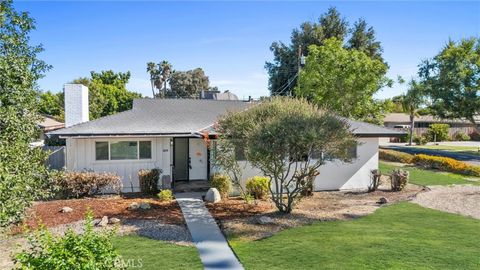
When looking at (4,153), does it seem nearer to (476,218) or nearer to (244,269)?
(244,269)

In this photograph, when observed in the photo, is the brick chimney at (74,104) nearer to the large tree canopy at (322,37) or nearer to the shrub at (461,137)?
the large tree canopy at (322,37)

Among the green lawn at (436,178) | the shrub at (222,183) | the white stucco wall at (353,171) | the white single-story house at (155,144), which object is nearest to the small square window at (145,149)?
the white single-story house at (155,144)

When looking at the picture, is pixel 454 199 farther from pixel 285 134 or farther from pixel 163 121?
pixel 163 121

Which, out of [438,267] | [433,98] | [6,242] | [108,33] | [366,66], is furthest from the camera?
[433,98]

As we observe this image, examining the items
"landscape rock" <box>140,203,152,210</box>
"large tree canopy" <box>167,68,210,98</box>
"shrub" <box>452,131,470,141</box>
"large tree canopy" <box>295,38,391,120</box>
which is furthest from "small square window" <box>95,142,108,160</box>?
"large tree canopy" <box>167,68,210,98</box>

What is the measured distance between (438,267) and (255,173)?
967cm

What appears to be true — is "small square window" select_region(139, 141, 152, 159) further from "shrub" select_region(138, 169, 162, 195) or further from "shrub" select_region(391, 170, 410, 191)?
"shrub" select_region(391, 170, 410, 191)

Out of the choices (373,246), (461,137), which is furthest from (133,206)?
(461,137)

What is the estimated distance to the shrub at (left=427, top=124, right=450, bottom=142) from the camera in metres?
52.8

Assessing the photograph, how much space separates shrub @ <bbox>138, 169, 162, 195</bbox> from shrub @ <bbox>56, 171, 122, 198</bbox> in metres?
0.96

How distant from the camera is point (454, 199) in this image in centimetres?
1515

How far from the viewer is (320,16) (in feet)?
148

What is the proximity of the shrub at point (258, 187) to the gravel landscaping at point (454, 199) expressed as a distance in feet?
19.6

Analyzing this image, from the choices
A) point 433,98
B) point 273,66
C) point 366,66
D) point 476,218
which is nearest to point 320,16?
point 273,66
